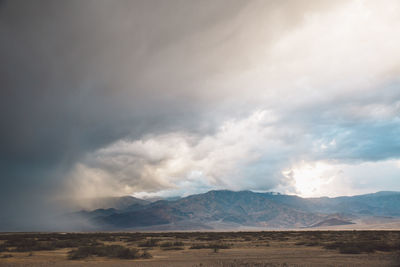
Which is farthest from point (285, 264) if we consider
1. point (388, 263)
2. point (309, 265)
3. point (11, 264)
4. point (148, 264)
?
point (11, 264)

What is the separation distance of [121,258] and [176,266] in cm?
871

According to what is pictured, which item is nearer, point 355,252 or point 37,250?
point 355,252

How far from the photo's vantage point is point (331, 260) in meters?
28.7

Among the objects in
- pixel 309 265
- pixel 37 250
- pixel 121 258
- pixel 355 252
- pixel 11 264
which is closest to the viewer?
pixel 309 265

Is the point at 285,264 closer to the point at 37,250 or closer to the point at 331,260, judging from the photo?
the point at 331,260

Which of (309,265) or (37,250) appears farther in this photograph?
(37,250)

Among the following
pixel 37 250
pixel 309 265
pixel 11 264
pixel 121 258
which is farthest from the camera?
pixel 37 250

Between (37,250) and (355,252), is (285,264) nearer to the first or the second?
(355,252)

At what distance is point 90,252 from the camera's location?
116ft

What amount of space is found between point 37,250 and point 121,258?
17.3m

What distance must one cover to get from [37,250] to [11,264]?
49.0 feet

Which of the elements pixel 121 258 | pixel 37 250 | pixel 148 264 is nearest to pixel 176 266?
pixel 148 264

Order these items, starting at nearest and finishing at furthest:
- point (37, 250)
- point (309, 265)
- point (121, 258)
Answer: point (309, 265) → point (121, 258) → point (37, 250)

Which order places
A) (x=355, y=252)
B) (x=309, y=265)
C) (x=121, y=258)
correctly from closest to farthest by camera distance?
(x=309, y=265), (x=121, y=258), (x=355, y=252)
